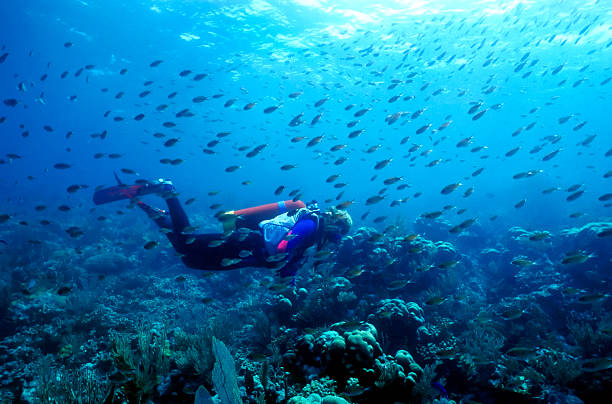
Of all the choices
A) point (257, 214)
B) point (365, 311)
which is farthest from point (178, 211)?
point (365, 311)

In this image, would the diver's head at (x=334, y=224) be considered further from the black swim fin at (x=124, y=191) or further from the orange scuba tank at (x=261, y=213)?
the black swim fin at (x=124, y=191)

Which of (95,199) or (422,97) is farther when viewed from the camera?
(422,97)

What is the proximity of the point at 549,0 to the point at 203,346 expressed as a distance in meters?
28.9

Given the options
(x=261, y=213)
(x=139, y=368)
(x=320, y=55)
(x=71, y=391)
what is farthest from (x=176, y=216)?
(x=320, y=55)

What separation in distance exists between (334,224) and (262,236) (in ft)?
5.40

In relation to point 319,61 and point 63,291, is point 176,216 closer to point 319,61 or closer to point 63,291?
point 63,291

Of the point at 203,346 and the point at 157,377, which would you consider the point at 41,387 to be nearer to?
the point at 157,377

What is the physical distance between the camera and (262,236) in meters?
6.56

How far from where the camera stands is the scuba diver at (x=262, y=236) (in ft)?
19.7

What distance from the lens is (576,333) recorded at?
751 cm

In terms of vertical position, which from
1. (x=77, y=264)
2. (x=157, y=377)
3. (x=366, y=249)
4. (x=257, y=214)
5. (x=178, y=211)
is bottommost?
(x=77, y=264)

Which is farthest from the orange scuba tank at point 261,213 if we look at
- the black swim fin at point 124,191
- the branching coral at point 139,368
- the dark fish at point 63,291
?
the dark fish at point 63,291

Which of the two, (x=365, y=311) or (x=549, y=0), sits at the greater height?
(x=549, y=0)

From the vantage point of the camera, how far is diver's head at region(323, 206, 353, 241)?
6.54m
